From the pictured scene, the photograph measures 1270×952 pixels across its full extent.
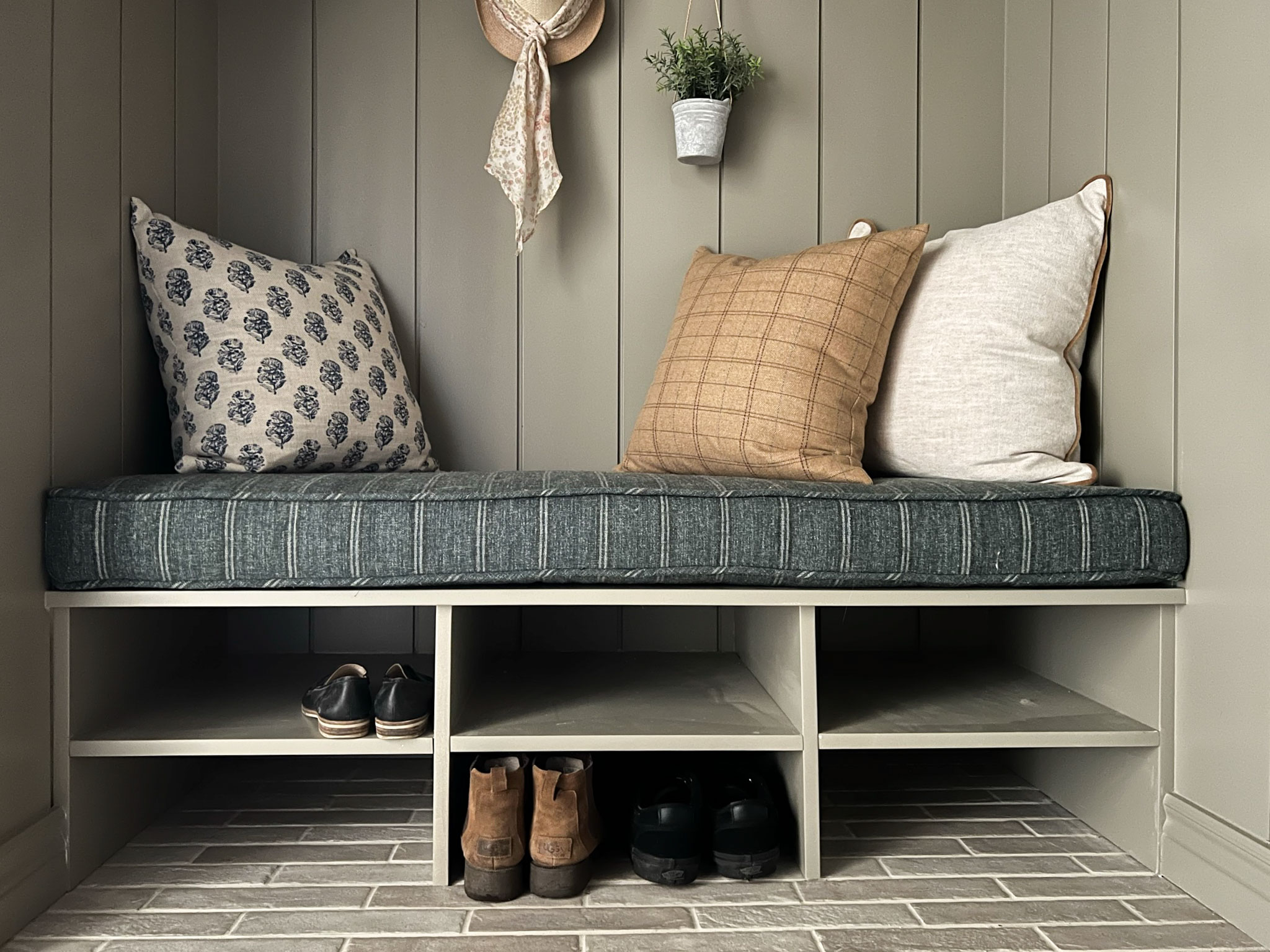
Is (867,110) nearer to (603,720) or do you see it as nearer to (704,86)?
(704,86)

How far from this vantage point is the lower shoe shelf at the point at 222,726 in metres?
1.29

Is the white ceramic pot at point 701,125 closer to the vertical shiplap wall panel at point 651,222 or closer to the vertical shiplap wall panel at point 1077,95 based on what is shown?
the vertical shiplap wall panel at point 651,222

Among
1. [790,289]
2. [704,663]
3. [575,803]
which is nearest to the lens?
[575,803]

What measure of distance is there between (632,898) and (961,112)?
163 cm

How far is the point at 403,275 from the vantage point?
1.94 metres

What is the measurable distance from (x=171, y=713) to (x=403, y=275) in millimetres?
943

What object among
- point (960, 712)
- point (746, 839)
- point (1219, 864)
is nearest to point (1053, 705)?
point (960, 712)

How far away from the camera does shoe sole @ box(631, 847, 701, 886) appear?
1.28 m

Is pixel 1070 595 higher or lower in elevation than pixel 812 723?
higher

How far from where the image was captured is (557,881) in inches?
49.3

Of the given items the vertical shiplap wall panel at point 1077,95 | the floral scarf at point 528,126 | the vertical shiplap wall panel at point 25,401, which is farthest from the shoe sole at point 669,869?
the vertical shiplap wall panel at point 1077,95

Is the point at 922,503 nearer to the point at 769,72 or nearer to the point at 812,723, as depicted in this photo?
the point at 812,723

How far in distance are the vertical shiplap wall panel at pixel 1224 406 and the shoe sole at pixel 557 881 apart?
2.75 feet

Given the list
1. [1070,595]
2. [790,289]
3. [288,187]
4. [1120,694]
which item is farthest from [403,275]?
[1120,694]
